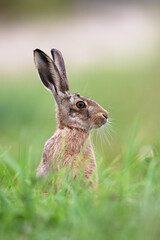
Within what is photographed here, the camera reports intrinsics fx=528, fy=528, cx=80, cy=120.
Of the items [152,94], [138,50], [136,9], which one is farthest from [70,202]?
[136,9]

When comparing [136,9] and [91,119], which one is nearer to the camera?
[91,119]

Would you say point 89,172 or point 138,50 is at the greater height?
point 138,50

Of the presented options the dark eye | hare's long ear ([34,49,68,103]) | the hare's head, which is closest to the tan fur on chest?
the hare's head

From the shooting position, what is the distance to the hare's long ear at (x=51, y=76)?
519cm

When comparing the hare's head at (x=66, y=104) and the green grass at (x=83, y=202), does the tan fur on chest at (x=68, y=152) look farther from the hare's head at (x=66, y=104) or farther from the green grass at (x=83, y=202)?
the green grass at (x=83, y=202)

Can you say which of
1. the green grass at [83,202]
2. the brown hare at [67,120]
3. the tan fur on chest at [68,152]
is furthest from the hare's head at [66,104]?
the green grass at [83,202]

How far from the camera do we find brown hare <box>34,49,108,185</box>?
15.7 feet

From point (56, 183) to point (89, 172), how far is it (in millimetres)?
567

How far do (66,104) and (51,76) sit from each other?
0.32 meters

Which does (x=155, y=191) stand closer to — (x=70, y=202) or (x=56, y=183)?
(x=70, y=202)

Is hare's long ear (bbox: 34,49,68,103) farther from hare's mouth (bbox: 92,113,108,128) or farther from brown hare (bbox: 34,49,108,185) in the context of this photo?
hare's mouth (bbox: 92,113,108,128)

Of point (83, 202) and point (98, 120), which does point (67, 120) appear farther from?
point (83, 202)

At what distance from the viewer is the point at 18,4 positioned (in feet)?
52.0

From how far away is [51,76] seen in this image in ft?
17.4
